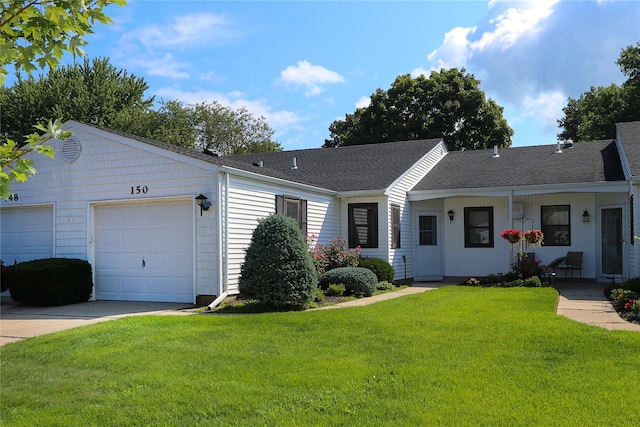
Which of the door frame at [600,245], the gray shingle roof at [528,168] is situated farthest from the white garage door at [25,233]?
the door frame at [600,245]

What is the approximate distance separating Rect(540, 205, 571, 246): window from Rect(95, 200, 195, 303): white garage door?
419 inches

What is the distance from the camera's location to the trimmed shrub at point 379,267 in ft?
47.4

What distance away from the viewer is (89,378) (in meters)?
5.54

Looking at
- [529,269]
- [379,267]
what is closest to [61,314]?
[379,267]

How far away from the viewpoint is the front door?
15000 millimetres

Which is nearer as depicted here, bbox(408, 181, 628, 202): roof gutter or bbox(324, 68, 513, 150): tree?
bbox(408, 181, 628, 202): roof gutter

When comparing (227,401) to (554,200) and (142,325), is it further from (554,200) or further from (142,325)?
(554,200)

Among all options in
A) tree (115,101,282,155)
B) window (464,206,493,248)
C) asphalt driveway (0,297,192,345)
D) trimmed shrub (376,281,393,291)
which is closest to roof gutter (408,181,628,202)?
window (464,206,493,248)

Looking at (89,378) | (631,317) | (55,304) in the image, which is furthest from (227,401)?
(55,304)

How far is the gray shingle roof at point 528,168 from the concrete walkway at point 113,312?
12.1 ft

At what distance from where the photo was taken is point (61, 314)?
10477 millimetres

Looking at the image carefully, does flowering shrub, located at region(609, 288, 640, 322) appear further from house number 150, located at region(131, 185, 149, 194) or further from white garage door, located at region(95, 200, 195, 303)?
house number 150, located at region(131, 185, 149, 194)

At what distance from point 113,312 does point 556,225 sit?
12.6m

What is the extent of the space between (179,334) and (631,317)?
6910 millimetres
